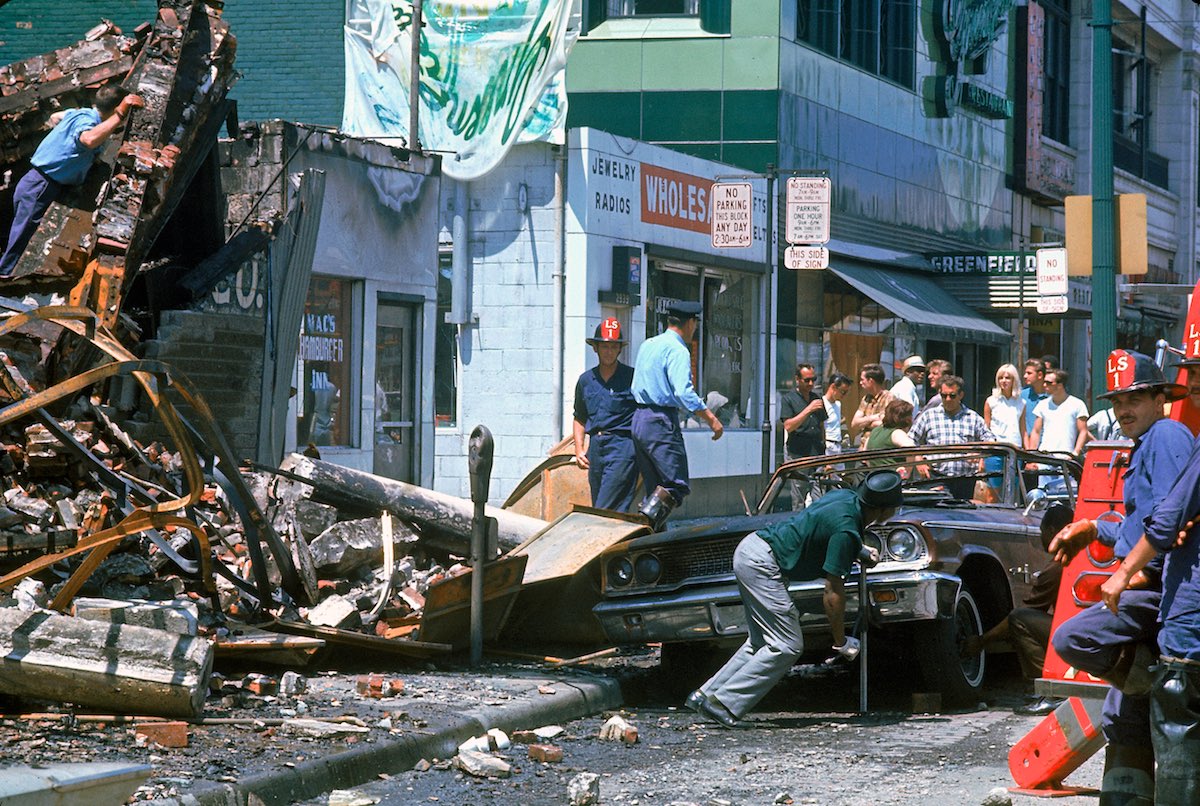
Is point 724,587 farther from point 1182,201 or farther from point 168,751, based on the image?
Answer: point 1182,201

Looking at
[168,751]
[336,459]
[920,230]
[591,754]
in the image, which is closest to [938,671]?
[591,754]

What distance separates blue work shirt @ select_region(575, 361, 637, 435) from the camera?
38.8ft

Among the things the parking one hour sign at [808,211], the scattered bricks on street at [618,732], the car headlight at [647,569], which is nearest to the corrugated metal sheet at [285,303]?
the car headlight at [647,569]

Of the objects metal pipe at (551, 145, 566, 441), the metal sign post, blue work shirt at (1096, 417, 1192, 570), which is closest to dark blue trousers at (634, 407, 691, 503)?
the metal sign post

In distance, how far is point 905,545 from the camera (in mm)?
8516

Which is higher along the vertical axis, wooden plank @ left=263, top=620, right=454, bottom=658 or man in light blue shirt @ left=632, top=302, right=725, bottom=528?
man in light blue shirt @ left=632, top=302, right=725, bottom=528

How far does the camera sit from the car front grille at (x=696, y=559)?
8867 millimetres

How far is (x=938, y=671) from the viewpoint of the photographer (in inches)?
337

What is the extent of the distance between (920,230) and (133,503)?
69.0 feet

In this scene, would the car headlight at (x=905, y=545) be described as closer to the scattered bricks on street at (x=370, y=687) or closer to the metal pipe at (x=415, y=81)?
the scattered bricks on street at (x=370, y=687)

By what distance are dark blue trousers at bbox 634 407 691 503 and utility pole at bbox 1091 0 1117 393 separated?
4.25 meters

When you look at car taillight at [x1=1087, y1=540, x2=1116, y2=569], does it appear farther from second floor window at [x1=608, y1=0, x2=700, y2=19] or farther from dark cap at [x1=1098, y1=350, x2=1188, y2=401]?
second floor window at [x1=608, y1=0, x2=700, y2=19]

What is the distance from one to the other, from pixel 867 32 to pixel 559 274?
9.18 metres

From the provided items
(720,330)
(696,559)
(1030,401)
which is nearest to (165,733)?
(696,559)
